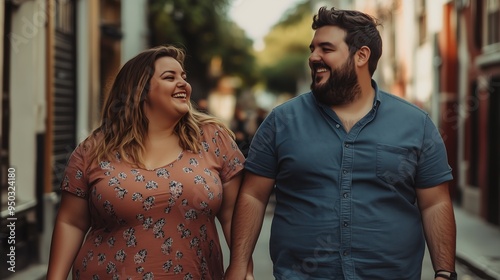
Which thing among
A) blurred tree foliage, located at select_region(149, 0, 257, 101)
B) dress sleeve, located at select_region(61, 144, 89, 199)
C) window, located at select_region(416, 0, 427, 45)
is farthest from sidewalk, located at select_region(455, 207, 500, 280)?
blurred tree foliage, located at select_region(149, 0, 257, 101)

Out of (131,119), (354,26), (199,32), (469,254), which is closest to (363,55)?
(354,26)

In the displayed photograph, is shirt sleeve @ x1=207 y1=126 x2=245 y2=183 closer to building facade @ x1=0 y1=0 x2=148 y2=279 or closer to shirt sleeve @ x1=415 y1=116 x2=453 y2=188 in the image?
shirt sleeve @ x1=415 y1=116 x2=453 y2=188

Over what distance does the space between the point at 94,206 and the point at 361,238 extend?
45.2 inches

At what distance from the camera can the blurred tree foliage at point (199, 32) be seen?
87.7 ft

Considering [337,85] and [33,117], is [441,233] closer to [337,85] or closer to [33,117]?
[337,85]

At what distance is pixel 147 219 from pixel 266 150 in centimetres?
60

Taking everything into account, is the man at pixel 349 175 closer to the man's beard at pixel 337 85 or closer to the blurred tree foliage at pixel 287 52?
the man's beard at pixel 337 85

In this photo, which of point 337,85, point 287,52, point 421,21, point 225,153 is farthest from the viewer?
point 287,52

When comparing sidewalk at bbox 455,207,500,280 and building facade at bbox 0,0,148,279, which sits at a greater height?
building facade at bbox 0,0,148,279

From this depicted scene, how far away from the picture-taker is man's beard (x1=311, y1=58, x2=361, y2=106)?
161 inches

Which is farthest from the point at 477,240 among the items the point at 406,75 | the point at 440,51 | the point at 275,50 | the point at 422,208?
the point at 275,50

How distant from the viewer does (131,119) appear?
431cm

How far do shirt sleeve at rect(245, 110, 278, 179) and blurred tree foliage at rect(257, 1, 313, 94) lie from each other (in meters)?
75.7

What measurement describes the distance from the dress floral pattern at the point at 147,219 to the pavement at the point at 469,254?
5.63 metres
